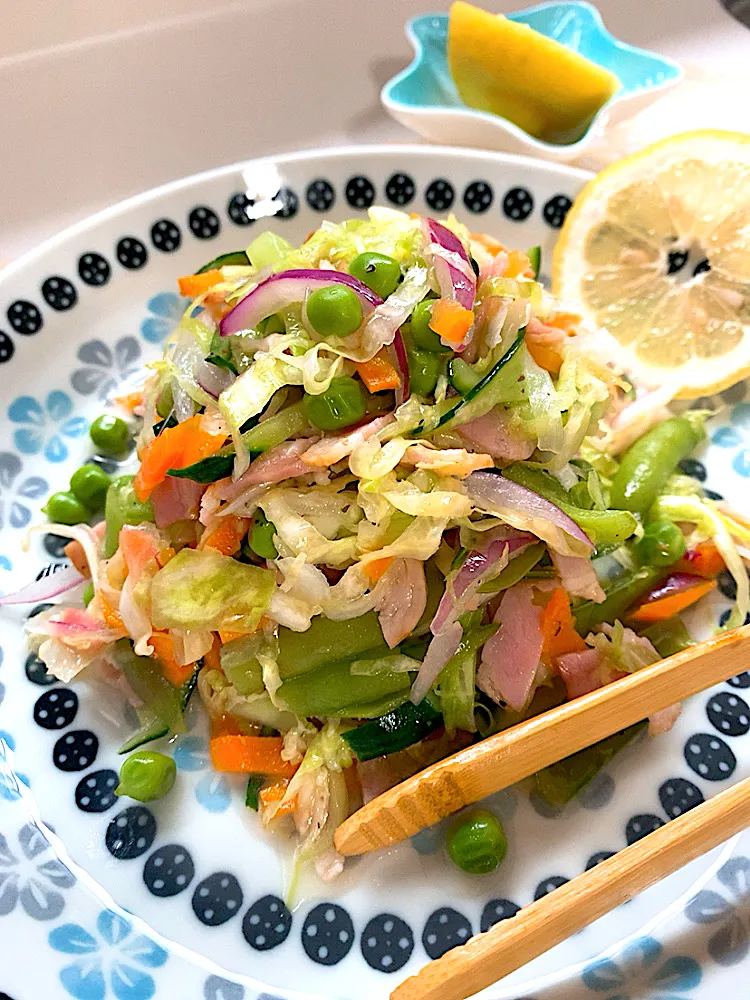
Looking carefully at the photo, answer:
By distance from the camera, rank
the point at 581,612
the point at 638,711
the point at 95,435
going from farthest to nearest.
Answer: the point at 95,435 < the point at 581,612 < the point at 638,711

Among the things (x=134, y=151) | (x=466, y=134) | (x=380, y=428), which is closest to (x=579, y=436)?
(x=380, y=428)

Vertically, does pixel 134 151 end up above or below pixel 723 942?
above

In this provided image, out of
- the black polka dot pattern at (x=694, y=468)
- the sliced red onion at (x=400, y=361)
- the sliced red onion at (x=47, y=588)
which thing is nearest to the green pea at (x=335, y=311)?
the sliced red onion at (x=400, y=361)

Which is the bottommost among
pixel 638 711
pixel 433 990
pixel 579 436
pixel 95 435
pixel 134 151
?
pixel 433 990

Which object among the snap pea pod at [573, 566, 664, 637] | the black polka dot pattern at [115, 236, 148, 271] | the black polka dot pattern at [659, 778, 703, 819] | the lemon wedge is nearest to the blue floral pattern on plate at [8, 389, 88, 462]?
the black polka dot pattern at [115, 236, 148, 271]

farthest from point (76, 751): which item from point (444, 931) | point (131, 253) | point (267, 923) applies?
point (131, 253)

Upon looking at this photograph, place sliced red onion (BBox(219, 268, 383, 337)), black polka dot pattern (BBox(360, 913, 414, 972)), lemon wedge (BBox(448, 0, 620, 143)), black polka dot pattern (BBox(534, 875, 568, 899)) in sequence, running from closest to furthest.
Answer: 1. black polka dot pattern (BBox(360, 913, 414, 972))
2. black polka dot pattern (BBox(534, 875, 568, 899))
3. sliced red onion (BBox(219, 268, 383, 337))
4. lemon wedge (BBox(448, 0, 620, 143))

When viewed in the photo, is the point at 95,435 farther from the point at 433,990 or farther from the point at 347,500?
the point at 433,990

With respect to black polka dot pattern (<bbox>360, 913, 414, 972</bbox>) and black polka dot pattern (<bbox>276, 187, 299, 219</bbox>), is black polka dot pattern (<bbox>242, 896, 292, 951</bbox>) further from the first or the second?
black polka dot pattern (<bbox>276, 187, 299, 219</bbox>)
